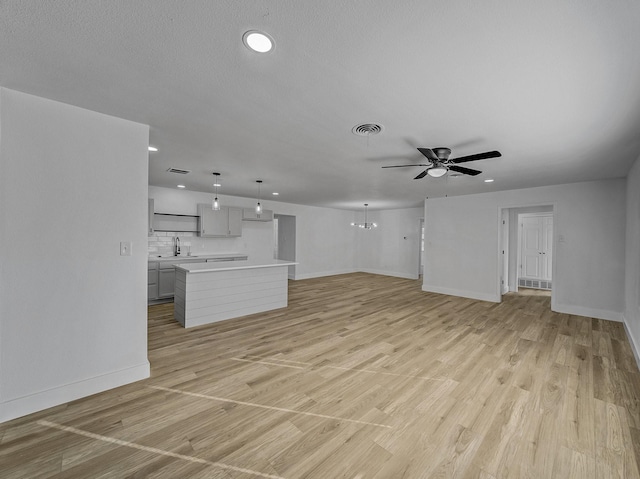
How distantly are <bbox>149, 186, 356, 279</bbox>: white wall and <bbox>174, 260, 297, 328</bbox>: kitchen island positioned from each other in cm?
225

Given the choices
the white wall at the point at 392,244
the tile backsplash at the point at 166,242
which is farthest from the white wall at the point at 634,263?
the tile backsplash at the point at 166,242

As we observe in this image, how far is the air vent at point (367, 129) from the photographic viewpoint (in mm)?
2475

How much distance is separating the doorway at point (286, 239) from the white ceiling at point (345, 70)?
557cm

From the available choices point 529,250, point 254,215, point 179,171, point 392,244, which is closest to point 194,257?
point 254,215

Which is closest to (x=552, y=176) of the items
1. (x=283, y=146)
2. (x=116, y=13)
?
(x=283, y=146)

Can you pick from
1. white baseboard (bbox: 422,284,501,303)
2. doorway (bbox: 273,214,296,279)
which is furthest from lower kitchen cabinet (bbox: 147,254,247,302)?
white baseboard (bbox: 422,284,501,303)

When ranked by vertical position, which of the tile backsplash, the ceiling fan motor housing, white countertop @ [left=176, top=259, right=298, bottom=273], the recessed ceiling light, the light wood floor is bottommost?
the light wood floor

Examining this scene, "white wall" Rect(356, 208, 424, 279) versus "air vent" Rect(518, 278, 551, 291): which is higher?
"white wall" Rect(356, 208, 424, 279)

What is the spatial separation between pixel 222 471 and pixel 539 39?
3.01 m

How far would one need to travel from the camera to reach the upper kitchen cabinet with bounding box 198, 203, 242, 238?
6328 millimetres

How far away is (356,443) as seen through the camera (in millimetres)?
1786

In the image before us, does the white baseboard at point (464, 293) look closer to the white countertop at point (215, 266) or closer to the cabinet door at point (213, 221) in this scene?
the white countertop at point (215, 266)

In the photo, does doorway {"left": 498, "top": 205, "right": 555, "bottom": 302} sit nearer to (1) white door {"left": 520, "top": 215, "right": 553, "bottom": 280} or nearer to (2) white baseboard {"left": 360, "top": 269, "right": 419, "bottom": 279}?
(1) white door {"left": 520, "top": 215, "right": 553, "bottom": 280}

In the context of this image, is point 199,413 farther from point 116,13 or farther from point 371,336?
point 116,13
